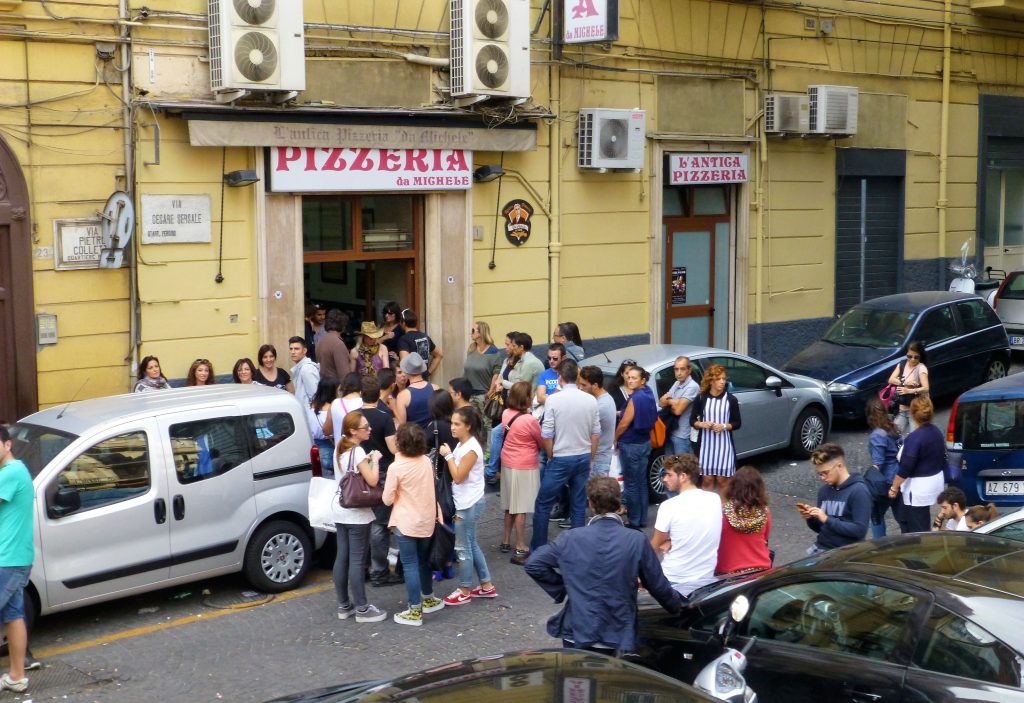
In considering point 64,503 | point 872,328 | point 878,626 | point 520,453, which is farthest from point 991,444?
point 64,503

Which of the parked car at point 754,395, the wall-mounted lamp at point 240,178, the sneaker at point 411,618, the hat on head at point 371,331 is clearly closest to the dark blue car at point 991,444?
the parked car at point 754,395

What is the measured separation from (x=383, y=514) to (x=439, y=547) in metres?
0.68

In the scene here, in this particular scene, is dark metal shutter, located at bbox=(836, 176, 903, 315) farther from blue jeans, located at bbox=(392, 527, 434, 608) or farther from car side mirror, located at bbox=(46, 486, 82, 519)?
car side mirror, located at bbox=(46, 486, 82, 519)

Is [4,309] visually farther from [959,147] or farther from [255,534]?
[959,147]

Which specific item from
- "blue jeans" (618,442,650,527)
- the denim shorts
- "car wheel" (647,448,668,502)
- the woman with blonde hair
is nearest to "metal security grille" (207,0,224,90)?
the woman with blonde hair

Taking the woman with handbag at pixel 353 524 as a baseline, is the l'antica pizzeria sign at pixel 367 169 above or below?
above

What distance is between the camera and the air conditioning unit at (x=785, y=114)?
18.5 m

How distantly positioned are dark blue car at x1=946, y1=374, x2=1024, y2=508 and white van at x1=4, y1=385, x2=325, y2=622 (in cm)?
567

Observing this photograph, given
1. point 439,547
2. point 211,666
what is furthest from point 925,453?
point 211,666

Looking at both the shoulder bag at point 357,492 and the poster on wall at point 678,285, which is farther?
the poster on wall at point 678,285

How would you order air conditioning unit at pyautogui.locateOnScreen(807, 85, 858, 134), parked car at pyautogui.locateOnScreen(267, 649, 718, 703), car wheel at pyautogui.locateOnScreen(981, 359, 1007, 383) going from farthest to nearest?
air conditioning unit at pyautogui.locateOnScreen(807, 85, 858, 134) → car wheel at pyautogui.locateOnScreen(981, 359, 1007, 383) → parked car at pyautogui.locateOnScreen(267, 649, 718, 703)

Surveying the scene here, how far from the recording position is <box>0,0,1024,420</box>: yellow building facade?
40.2 ft

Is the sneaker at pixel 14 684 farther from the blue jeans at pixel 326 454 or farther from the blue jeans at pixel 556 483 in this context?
the blue jeans at pixel 556 483

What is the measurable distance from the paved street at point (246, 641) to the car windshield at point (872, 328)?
7.83m
